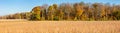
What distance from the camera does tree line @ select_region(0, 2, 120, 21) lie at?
5981 centimetres

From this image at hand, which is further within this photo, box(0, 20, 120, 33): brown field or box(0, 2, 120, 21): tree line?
box(0, 2, 120, 21): tree line

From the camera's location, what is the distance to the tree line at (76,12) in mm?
59812

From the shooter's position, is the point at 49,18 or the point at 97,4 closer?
the point at 49,18

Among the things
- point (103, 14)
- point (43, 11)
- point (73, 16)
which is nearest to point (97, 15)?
point (103, 14)

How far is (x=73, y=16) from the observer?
61562 mm

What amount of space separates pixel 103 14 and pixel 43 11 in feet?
57.2

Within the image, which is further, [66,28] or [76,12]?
[76,12]

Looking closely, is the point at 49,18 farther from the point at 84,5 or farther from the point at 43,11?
the point at 84,5

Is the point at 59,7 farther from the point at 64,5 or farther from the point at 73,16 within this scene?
the point at 73,16

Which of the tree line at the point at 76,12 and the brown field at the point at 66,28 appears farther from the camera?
the tree line at the point at 76,12

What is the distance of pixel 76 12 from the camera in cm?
6122

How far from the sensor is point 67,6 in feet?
217

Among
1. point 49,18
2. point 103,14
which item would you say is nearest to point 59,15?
point 49,18

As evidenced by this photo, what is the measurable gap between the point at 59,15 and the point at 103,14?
41.0ft
